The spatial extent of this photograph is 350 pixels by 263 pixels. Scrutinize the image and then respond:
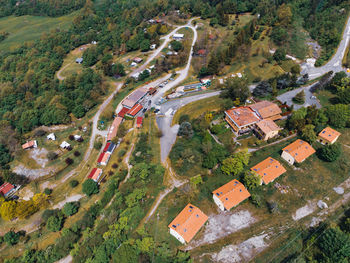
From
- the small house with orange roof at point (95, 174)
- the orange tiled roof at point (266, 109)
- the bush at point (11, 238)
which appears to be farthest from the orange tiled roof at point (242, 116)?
the bush at point (11, 238)

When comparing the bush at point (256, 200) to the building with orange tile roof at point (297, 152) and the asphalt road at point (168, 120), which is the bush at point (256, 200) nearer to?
the building with orange tile roof at point (297, 152)

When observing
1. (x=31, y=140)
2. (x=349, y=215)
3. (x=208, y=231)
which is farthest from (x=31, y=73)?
(x=349, y=215)

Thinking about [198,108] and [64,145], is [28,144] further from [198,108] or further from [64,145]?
[198,108]

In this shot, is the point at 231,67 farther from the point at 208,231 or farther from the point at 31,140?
the point at 31,140

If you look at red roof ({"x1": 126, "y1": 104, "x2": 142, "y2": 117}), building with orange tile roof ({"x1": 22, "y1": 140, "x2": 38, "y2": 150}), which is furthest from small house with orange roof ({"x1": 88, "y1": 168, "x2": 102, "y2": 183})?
building with orange tile roof ({"x1": 22, "y1": 140, "x2": 38, "y2": 150})

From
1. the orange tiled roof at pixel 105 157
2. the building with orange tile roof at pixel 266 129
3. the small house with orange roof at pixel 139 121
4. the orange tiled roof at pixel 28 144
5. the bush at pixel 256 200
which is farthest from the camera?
the orange tiled roof at pixel 28 144

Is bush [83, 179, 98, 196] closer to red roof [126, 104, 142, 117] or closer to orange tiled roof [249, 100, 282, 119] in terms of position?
red roof [126, 104, 142, 117]

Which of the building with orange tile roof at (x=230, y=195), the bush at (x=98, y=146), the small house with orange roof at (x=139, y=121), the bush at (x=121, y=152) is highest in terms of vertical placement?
the building with orange tile roof at (x=230, y=195)

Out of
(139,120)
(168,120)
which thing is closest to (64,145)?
(139,120)
